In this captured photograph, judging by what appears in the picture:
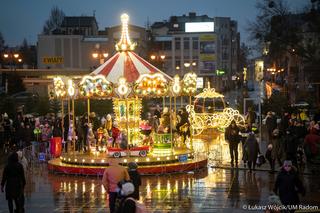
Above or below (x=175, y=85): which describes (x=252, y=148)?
below

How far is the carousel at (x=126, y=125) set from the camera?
20.9 m

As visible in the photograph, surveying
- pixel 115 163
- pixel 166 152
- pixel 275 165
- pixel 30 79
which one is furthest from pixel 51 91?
pixel 30 79

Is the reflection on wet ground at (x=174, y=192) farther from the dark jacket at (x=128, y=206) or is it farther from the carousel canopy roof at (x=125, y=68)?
the dark jacket at (x=128, y=206)

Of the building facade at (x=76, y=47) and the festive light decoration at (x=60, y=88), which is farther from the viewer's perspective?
the building facade at (x=76, y=47)

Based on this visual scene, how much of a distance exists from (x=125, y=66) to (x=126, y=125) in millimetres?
2379

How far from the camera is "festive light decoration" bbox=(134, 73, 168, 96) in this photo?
2114 centimetres

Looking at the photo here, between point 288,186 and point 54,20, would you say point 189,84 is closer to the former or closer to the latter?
point 288,186

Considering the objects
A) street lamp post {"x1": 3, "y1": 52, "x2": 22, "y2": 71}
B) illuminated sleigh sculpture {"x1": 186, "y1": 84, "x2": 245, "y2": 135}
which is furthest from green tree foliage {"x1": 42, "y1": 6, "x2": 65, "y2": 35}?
illuminated sleigh sculpture {"x1": 186, "y1": 84, "x2": 245, "y2": 135}

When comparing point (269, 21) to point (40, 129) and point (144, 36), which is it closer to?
point (40, 129)

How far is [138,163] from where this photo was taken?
20750 millimetres

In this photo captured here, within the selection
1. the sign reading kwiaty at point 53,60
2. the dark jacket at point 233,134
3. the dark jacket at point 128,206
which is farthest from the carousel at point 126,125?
the sign reading kwiaty at point 53,60

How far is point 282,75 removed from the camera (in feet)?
270

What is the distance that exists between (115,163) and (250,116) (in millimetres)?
21747

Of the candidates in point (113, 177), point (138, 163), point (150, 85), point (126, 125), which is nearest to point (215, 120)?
point (126, 125)
